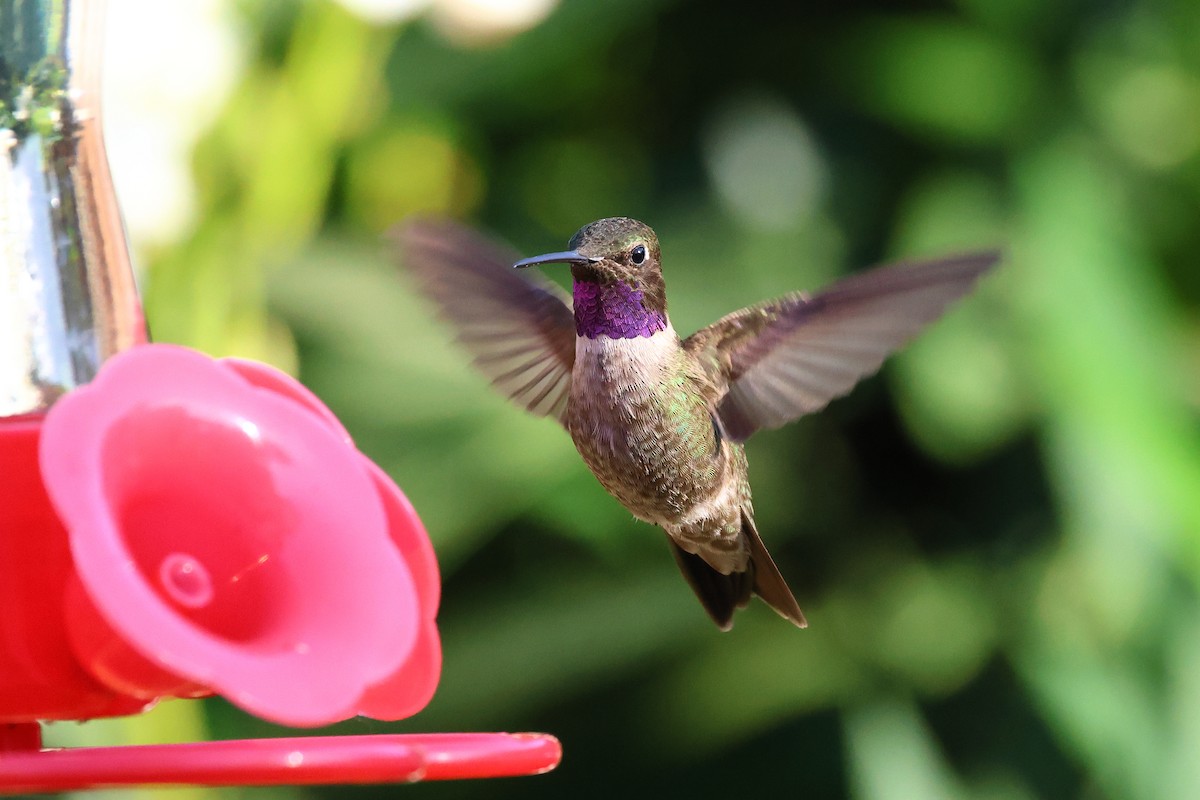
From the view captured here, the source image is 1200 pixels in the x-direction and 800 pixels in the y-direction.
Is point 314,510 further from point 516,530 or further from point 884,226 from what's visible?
point 884,226

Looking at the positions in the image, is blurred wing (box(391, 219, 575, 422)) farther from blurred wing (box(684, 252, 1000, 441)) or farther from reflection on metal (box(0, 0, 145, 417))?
reflection on metal (box(0, 0, 145, 417))

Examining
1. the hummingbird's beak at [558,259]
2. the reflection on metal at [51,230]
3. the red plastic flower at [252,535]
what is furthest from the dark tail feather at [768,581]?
the reflection on metal at [51,230]

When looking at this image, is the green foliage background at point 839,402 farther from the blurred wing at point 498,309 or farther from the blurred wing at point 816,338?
the blurred wing at point 816,338

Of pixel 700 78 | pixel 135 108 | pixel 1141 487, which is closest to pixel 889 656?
pixel 1141 487

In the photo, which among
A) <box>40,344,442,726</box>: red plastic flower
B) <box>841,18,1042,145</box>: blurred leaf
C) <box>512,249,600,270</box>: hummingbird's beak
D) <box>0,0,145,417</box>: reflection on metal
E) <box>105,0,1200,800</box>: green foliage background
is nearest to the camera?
<box>40,344,442,726</box>: red plastic flower

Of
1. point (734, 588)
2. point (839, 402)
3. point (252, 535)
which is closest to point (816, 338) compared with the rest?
point (734, 588)

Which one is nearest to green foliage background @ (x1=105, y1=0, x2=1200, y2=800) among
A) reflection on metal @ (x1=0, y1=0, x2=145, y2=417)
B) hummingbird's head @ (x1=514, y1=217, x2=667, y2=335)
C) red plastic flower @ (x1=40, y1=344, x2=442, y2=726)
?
hummingbird's head @ (x1=514, y1=217, x2=667, y2=335)

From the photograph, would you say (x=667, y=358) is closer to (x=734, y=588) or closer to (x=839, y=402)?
(x=734, y=588)
